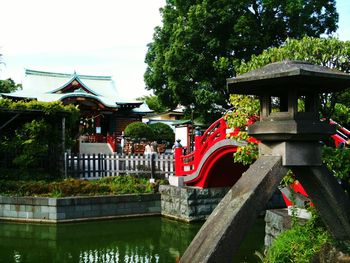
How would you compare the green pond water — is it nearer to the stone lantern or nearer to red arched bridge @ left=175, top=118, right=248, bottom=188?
red arched bridge @ left=175, top=118, right=248, bottom=188

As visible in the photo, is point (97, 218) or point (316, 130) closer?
point (316, 130)

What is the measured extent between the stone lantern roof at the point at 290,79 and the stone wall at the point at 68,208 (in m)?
11.1

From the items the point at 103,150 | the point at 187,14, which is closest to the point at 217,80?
the point at 187,14

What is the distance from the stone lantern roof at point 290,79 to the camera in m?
5.43

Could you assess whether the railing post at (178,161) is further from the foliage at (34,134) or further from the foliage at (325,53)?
the foliage at (325,53)

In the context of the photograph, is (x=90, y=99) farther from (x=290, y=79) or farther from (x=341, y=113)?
(x=290, y=79)

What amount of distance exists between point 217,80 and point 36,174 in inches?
527

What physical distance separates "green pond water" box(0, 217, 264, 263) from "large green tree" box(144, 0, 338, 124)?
12704 millimetres

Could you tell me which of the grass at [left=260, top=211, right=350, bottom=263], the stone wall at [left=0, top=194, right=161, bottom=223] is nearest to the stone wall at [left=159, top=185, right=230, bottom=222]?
the stone wall at [left=0, top=194, right=161, bottom=223]

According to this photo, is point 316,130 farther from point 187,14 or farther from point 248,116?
point 187,14

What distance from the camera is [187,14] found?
28.9 m

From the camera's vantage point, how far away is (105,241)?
13930mm

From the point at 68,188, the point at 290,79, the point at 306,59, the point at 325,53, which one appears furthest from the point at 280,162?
the point at 68,188

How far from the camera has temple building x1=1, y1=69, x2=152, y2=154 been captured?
110 ft
